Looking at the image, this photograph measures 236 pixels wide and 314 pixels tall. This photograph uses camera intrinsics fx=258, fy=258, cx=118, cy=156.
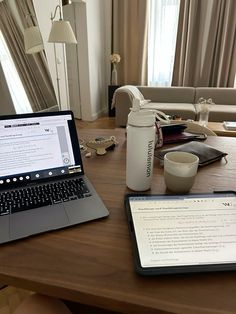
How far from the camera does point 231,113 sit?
360 cm

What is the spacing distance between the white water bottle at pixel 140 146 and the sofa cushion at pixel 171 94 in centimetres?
359

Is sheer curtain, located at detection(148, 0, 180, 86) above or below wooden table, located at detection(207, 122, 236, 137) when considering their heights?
above

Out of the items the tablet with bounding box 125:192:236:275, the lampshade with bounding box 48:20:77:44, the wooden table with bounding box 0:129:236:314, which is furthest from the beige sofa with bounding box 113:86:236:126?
the wooden table with bounding box 0:129:236:314

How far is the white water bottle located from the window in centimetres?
129

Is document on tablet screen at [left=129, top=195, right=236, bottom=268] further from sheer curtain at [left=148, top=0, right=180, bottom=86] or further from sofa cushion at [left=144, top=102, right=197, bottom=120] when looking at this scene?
sheer curtain at [left=148, top=0, right=180, bottom=86]

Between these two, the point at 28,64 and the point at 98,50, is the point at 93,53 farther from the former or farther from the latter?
the point at 28,64

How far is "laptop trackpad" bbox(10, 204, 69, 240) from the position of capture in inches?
24.8

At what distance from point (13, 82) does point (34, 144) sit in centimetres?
115

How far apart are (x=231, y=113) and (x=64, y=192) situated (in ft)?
11.1

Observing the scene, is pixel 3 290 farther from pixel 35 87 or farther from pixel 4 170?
pixel 35 87

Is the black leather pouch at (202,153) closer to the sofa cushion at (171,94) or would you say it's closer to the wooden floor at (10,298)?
the wooden floor at (10,298)

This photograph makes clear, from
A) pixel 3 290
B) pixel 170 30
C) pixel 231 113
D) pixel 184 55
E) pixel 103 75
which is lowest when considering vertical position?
pixel 3 290

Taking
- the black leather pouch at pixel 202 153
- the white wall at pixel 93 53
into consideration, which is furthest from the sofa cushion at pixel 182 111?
the black leather pouch at pixel 202 153

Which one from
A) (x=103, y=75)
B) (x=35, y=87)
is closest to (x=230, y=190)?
(x=35, y=87)
